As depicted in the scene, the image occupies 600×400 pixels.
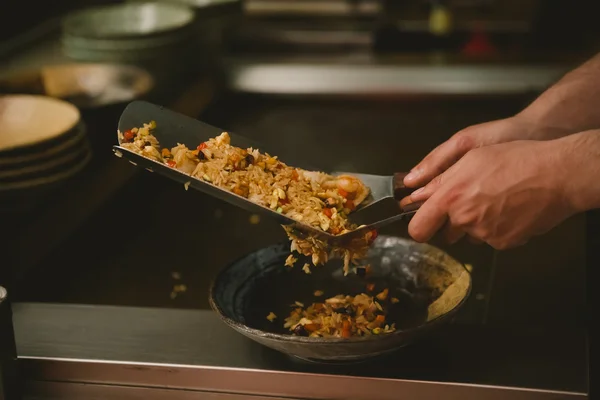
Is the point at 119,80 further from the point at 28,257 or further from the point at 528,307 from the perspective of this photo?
the point at 528,307

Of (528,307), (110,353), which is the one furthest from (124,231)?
(528,307)

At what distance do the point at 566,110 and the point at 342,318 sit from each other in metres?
0.72

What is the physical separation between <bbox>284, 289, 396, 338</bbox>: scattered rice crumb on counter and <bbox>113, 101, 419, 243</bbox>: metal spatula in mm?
143

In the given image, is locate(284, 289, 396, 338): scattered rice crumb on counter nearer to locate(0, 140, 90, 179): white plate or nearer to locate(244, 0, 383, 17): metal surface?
locate(0, 140, 90, 179): white plate

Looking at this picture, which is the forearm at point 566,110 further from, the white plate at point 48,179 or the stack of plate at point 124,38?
the stack of plate at point 124,38

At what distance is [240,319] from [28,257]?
1.97 feet

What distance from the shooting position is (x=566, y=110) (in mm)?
1737

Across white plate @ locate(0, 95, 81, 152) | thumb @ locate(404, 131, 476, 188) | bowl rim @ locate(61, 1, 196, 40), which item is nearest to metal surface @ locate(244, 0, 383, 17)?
bowl rim @ locate(61, 1, 196, 40)

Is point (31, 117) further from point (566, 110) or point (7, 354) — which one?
point (566, 110)

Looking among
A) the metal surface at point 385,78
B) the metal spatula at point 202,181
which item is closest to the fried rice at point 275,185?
the metal spatula at point 202,181

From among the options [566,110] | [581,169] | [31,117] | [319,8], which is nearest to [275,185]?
[581,169]

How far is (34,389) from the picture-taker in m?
1.49

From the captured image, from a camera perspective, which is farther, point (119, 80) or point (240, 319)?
point (119, 80)

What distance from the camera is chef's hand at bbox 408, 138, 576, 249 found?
1.37m
